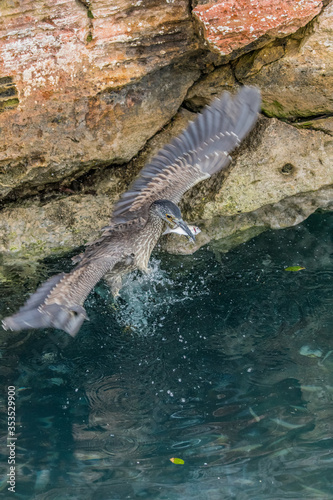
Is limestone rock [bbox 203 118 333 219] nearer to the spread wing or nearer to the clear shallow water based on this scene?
the spread wing

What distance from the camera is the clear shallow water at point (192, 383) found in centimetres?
334

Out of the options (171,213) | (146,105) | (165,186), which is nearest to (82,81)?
(146,105)

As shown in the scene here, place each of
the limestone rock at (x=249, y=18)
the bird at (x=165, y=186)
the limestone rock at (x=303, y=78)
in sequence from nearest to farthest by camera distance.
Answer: the limestone rock at (x=249, y=18) → the limestone rock at (x=303, y=78) → the bird at (x=165, y=186)

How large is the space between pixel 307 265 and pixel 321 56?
1.73 m

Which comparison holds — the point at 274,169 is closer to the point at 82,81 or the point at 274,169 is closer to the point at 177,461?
the point at 82,81

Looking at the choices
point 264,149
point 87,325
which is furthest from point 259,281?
point 87,325

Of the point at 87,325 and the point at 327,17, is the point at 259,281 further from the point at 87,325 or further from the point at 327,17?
the point at 327,17

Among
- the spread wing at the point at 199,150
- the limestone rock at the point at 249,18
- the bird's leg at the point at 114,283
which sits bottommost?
the bird's leg at the point at 114,283

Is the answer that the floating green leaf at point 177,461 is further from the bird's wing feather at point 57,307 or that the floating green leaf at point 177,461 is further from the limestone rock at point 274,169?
the limestone rock at point 274,169

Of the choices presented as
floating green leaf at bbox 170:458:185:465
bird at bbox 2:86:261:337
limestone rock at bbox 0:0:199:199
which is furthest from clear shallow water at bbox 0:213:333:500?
limestone rock at bbox 0:0:199:199

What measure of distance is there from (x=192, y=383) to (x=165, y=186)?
4.91ft

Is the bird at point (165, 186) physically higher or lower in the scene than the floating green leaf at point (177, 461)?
higher

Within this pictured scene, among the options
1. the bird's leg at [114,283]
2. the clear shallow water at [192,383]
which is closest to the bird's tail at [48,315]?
the clear shallow water at [192,383]

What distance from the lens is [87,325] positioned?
4465mm
